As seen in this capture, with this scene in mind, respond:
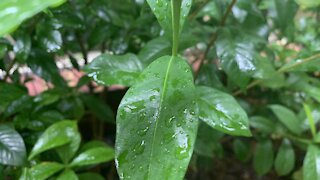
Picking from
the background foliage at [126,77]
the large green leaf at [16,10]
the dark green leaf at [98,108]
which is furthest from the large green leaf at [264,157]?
the large green leaf at [16,10]

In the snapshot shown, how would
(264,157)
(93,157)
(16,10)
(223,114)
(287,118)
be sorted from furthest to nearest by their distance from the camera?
(264,157), (287,118), (93,157), (223,114), (16,10)

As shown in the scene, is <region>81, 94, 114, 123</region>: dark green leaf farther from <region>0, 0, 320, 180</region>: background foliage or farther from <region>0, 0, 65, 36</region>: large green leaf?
<region>0, 0, 65, 36</region>: large green leaf

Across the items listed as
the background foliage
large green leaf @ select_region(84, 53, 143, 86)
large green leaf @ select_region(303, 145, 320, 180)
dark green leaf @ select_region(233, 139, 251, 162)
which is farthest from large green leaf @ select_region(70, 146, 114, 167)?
dark green leaf @ select_region(233, 139, 251, 162)

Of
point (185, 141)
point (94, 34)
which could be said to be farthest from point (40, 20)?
point (185, 141)

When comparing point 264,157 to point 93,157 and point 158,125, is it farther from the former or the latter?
point 158,125

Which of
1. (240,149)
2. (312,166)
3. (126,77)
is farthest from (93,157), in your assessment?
(240,149)

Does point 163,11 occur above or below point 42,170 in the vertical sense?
above

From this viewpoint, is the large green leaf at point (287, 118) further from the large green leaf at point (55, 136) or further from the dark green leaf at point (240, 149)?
the large green leaf at point (55, 136)
